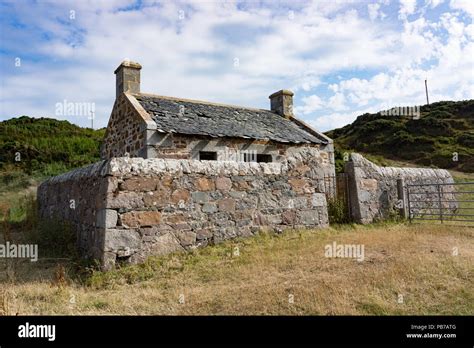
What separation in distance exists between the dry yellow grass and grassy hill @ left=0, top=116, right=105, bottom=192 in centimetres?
1394

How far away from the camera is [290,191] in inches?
337

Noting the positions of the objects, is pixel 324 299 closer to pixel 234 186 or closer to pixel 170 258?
pixel 170 258

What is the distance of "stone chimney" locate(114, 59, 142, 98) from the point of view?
496 inches

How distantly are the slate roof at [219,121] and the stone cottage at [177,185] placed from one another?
53 mm

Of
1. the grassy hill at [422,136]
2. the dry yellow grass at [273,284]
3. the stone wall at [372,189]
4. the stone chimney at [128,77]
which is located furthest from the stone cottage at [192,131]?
the grassy hill at [422,136]

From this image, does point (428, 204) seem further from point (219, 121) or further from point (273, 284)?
point (273, 284)

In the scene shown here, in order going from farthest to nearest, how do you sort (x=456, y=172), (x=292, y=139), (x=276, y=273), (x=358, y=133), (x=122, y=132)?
(x=358, y=133) → (x=456, y=172) → (x=292, y=139) → (x=122, y=132) → (x=276, y=273)

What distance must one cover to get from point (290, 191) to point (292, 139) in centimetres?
503

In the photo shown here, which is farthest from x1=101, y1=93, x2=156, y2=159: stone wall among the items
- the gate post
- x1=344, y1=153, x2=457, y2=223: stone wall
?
the gate post

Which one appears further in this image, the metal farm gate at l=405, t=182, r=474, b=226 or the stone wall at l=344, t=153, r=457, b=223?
the metal farm gate at l=405, t=182, r=474, b=226

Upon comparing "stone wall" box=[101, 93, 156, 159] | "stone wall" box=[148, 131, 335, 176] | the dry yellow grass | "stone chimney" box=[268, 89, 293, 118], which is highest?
"stone chimney" box=[268, 89, 293, 118]

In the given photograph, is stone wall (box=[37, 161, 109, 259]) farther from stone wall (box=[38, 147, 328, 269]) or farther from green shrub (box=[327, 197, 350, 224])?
green shrub (box=[327, 197, 350, 224])

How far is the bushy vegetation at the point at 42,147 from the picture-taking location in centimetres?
1934

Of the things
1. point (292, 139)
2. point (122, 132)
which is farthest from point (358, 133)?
point (122, 132)
